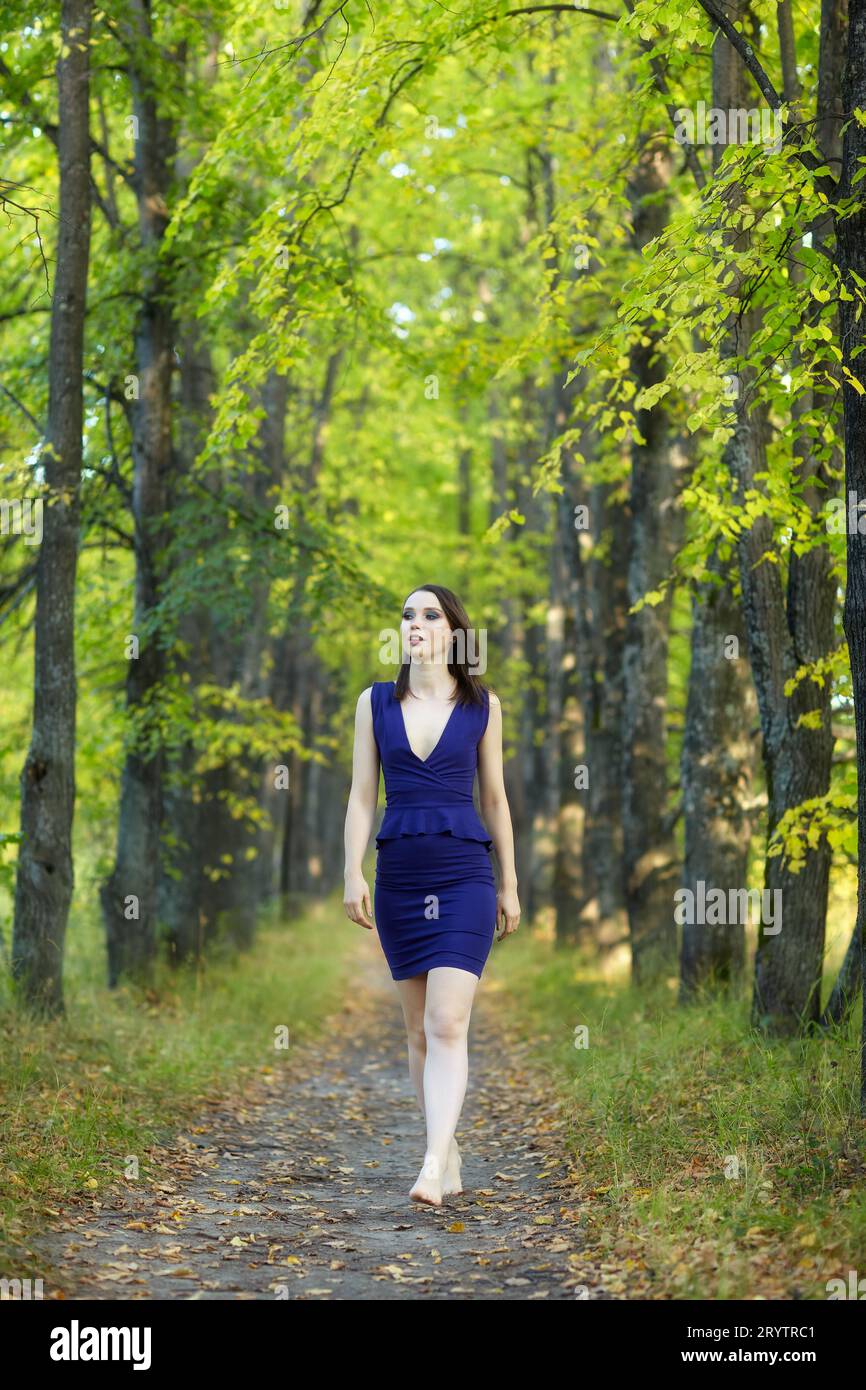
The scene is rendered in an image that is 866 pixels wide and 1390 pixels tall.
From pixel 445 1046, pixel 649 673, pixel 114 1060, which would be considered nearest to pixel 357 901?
pixel 445 1046

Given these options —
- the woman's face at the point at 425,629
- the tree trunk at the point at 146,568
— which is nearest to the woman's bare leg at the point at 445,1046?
the woman's face at the point at 425,629

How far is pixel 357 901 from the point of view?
5867 mm

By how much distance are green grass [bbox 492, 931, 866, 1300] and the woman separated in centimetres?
93

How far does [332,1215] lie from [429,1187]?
1.17m

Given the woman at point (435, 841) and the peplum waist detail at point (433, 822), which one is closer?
the woman at point (435, 841)

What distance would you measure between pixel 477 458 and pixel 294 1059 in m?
18.8

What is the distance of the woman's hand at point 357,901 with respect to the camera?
5.82 meters

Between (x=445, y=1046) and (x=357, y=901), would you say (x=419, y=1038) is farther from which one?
(x=357, y=901)

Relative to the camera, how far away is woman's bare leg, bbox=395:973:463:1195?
5.91 m

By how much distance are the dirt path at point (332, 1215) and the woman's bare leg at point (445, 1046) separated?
471mm

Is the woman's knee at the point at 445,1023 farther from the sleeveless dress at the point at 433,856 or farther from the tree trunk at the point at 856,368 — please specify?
the tree trunk at the point at 856,368

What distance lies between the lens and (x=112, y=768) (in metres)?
14.5
